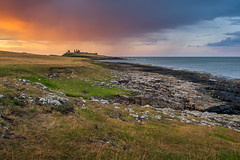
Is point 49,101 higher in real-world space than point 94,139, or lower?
higher

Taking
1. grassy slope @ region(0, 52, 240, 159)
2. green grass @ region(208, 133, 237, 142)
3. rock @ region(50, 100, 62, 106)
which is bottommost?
green grass @ region(208, 133, 237, 142)

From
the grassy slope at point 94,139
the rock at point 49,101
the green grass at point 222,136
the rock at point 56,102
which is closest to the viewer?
the grassy slope at point 94,139

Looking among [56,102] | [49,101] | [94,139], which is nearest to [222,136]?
[94,139]

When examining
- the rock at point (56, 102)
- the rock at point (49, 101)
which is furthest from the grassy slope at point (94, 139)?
the rock at point (56, 102)

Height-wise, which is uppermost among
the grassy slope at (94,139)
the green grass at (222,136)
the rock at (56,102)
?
the rock at (56,102)

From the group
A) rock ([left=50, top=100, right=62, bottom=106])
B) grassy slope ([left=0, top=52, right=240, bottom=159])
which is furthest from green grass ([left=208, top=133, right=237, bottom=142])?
rock ([left=50, top=100, right=62, bottom=106])

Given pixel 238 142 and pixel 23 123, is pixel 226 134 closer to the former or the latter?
pixel 238 142

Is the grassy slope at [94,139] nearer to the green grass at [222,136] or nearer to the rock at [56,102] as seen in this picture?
the green grass at [222,136]

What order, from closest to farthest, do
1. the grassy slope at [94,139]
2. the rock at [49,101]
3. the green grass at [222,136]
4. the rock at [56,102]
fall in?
the grassy slope at [94,139], the green grass at [222,136], the rock at [49,101], the rock at [56,102]

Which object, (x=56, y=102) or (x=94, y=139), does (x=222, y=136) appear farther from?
(x=56, y=102)

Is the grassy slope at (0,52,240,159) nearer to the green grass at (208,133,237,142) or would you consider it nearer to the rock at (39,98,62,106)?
the green grass at (208,133,237,142)

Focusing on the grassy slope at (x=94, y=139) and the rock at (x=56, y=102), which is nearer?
the grassy slope at (x=94, y=139)

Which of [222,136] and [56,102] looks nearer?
[222,136]

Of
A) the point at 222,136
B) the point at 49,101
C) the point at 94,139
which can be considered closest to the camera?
the point at 94,139
